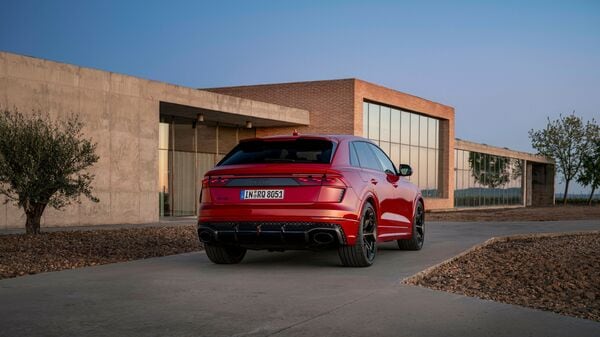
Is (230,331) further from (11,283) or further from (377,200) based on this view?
(377,200)

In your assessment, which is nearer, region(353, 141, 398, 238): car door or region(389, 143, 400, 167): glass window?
region(353, 141, 398, 238): car door

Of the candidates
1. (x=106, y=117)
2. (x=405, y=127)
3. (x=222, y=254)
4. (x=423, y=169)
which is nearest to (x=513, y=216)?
(x=405, y=127)

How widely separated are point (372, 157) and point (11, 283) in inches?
190

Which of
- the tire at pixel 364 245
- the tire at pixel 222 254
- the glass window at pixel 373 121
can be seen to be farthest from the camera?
the glass window at pixel 373 121

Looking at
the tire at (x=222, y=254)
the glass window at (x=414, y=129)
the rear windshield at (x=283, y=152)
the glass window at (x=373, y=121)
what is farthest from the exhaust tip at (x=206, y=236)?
the glass window at (x=414, y=129)

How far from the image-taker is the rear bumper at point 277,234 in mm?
7789

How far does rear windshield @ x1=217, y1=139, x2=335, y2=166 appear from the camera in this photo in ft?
27.2

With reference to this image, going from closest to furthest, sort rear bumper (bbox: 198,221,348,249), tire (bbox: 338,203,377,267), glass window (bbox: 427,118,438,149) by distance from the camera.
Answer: rear bumper (bbox: 198,221,348,249), tire (bbox: 338,203,377,267), glass window (bbox: 427,118,438,149)

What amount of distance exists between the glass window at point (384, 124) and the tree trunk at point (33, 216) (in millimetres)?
24143

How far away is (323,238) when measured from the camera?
7863mm

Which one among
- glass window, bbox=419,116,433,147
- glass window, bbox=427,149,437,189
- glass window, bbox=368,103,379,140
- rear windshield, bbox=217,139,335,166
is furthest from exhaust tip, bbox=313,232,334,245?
glass window, bbox=427,149,437,189

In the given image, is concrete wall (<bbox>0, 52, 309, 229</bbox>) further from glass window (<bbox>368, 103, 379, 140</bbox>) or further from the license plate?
glass window (<bbox>368, 103, 379, 140</bbox>)

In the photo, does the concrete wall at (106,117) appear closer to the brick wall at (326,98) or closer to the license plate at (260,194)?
the brick wall at (326,98)

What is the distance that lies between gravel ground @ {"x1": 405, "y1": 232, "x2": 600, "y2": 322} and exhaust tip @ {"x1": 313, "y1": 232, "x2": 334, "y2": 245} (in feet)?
3.32
